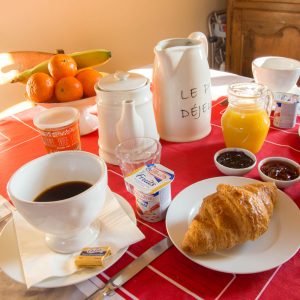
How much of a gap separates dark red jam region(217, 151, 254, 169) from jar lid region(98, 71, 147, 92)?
0.25 meters

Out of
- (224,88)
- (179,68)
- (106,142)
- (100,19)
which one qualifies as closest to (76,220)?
(106,142)

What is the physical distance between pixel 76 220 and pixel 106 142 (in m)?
0.31

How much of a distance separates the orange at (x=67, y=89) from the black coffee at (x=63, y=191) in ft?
1.08

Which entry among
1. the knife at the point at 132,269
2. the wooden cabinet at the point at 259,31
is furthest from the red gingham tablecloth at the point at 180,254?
the wooden cabinet at the point at 259,31

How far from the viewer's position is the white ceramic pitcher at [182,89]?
2.58 ft

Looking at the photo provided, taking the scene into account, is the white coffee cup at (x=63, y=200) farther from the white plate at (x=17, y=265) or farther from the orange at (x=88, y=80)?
the orange at (x=88, y=80)

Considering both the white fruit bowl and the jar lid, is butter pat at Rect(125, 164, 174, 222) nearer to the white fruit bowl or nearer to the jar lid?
the jar lid

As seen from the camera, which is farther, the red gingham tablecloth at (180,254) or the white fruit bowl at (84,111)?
the white fruit bowl at (84,111)

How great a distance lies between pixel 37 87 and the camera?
33.5 inches

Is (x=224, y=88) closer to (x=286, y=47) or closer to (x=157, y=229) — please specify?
(x=157, y=229)

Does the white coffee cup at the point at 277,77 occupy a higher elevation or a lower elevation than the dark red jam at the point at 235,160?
higher

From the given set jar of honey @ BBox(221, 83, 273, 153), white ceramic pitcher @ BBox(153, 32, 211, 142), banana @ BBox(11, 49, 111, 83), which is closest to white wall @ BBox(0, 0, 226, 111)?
banana @ BBox(11, 49, 111, 83)

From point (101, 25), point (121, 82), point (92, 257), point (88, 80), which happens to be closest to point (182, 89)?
point (121, 82)

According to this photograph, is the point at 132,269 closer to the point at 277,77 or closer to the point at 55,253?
the point at 55,253
